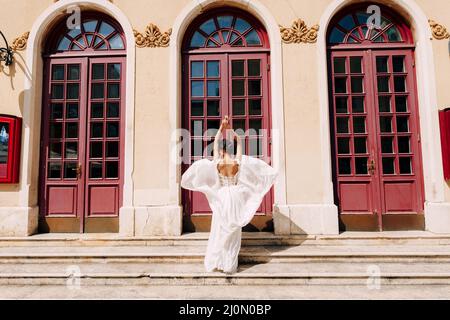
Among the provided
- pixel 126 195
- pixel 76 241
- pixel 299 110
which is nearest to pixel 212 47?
pixel 299 110

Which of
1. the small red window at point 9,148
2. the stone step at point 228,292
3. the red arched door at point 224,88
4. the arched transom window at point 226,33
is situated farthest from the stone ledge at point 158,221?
the arched transom window at point 226,33

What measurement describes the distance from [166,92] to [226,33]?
1793mm

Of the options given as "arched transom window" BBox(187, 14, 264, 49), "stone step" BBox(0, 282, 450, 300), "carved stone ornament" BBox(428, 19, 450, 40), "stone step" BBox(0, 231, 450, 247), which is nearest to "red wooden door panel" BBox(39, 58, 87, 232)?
"stone step" BBox(0, 231, 450, 247)

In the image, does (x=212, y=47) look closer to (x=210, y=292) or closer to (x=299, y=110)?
(x=299, y=110)

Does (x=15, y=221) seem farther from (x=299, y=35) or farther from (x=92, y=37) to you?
(x=299, y=35)

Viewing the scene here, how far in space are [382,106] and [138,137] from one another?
15.8ft

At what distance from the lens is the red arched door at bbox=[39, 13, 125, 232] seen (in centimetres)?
608

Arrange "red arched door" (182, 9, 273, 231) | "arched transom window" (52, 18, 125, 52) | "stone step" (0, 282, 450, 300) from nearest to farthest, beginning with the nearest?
"stone step" (0, 282, 450, 300) → "red arched door" (182, 9, 273, 231) → "arched transom window" (52, 18, 125, 52)

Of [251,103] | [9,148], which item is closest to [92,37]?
[9,148]

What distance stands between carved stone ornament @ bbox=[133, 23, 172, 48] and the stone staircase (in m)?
3.71

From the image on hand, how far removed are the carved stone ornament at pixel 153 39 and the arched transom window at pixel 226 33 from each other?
20.1 inches

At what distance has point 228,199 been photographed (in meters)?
4.41

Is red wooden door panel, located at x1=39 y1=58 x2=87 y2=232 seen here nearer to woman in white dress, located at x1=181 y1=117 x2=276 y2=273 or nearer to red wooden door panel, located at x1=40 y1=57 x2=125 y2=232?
red wooden door panel, located at x1=40 y1=57 x2=125 y2=232

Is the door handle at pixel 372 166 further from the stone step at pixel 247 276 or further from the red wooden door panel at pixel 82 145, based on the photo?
the red wooden door panel at pixel 82 145
